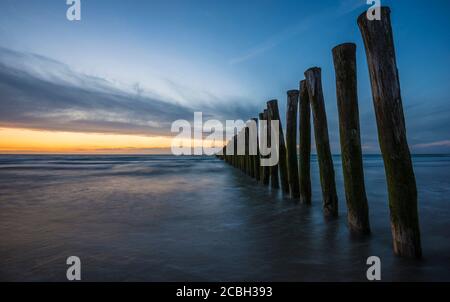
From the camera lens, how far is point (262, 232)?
414 cm

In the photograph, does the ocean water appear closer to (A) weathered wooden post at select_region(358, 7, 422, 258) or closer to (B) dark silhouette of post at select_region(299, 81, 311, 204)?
(A) weathered wooden post at select_region(358, 7, 422, 258)

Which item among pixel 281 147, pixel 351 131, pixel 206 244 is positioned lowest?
pixel 206 244

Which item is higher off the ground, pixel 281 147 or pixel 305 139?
pixel 305 139

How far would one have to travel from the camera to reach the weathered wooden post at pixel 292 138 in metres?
6.75

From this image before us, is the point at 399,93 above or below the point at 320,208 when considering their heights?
above

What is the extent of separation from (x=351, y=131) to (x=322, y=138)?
1043mm

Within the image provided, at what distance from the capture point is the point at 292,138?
6941 millimetres

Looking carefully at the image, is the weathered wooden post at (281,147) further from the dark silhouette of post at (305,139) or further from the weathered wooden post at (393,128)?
the weathered wooden post at (393,128)

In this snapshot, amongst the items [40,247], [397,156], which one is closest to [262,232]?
[397,156]

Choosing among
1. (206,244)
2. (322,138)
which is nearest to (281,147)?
(322,138)

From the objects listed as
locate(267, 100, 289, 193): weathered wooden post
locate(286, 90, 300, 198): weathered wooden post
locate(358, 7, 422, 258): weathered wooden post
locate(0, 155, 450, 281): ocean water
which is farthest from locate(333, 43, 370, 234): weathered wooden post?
locate(267, 100, 289, 193): weathered wooden post

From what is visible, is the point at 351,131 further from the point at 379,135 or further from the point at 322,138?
the point at 322,138

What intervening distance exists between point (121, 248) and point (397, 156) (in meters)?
3.21
